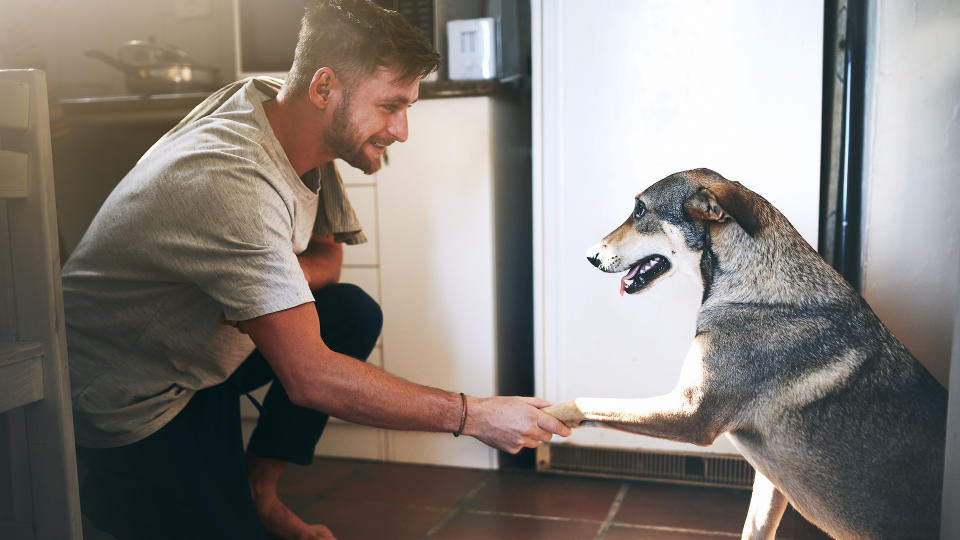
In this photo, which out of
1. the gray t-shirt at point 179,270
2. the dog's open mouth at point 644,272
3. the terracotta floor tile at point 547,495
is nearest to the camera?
the gray t-shirt at point 179,270

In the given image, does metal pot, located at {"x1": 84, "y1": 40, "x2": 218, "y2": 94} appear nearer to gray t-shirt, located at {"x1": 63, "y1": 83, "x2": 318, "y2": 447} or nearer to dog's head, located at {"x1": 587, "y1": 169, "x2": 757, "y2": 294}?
gray t-shirt, located at {"x1": 63, "y1": 83, "x2": 318, "y2": 447}

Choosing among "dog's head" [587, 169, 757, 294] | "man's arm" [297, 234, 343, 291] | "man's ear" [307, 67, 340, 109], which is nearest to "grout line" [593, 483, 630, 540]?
"dog's head" [587, 169, 757, 294]

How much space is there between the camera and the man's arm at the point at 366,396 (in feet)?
3.54

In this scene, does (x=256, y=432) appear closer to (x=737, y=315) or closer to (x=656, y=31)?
(x=737, y=315)

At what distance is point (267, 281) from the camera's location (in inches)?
41.4

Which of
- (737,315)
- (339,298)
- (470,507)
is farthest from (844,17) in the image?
(470,507)

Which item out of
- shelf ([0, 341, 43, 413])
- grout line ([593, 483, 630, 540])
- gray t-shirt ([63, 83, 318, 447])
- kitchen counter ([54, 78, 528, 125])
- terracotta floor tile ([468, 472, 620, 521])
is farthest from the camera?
kitchen counter ([54, 78, 528, 125])

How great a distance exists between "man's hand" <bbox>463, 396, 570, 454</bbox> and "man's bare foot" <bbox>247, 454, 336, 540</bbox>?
519 millimetres

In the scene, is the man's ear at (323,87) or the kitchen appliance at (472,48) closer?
the man's ear at (323,87)

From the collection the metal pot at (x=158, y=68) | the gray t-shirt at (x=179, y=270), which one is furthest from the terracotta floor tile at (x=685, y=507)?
the metal pot at (x=158, y=68)

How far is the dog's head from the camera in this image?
3.61 feet

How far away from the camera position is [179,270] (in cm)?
111

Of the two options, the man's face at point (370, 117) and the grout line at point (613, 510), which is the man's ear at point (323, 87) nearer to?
the man's face at point (370, 117)

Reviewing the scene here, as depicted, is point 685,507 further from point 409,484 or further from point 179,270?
point 179,270
